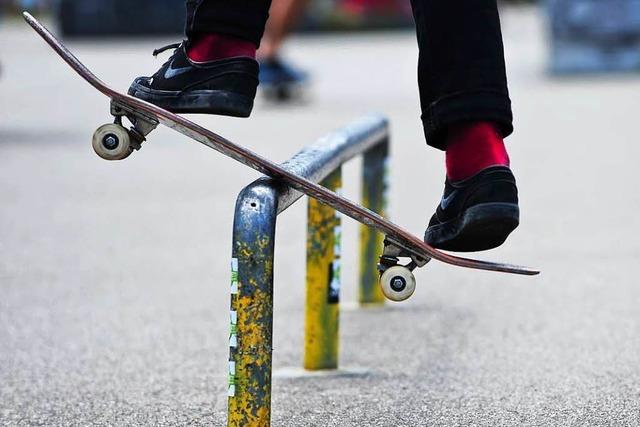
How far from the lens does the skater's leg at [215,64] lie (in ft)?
8.36

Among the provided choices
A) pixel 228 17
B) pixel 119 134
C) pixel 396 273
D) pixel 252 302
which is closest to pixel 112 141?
pixel 119 134

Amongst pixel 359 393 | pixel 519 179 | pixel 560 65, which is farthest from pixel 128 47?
pixel 359 393

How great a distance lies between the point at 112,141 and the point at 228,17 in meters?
0.33

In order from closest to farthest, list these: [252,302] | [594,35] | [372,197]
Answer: [252,302]
[372,197]
[594,35]

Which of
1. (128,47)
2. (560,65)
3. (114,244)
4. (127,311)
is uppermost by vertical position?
(128,47)

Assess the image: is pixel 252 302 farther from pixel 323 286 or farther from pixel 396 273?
pixel 323 286

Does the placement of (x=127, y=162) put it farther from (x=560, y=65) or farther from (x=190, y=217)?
(x=560, y=65)

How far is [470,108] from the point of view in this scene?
93.2 inches

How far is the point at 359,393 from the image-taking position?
3312mm

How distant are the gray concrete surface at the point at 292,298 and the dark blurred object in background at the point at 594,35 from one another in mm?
4315

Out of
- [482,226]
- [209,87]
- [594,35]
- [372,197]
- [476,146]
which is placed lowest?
[482,226]

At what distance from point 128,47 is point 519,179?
13.3 m

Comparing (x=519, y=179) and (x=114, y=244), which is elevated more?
(x=519, y=179)

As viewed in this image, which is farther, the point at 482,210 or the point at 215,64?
the point at 215,64
